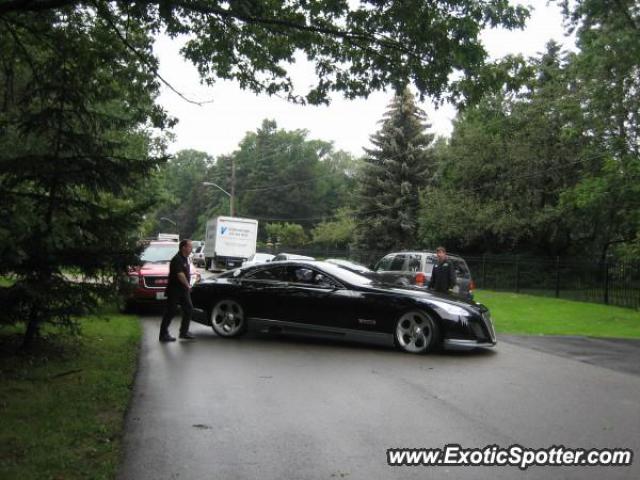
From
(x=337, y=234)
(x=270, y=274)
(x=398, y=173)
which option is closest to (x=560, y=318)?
(x=270, y=274)

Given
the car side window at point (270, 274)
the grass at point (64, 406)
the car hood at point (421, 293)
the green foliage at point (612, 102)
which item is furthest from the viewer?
the green foliage at point (612, 102)

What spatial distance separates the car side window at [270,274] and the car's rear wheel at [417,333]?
230 centimetres

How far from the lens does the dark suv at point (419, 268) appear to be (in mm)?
18172

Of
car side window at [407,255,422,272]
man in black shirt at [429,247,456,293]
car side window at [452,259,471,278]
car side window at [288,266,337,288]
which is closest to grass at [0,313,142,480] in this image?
car side window at [288,266,337,288]

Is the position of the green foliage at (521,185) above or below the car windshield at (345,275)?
above

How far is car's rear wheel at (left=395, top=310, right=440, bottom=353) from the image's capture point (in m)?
9.73

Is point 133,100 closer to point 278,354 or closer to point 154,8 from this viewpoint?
point 154,8

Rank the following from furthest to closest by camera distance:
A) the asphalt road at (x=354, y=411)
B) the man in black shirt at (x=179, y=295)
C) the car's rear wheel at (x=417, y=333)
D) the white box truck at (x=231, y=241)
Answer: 1. the white box truck at (x=231, y=241)
2. the man in black shirt at (x=179, y=295)
3. the car's rear wheel at (x=417, y=333)
4. the asphalt road at (x=354, y=411)

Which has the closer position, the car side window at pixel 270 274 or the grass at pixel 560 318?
the car side window at pixel 270 274

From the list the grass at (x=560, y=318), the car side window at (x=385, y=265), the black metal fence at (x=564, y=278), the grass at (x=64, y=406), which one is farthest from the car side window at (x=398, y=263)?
the grass at (x=64, y=406)

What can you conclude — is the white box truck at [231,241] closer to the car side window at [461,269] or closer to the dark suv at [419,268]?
the dark suv at [419,268]

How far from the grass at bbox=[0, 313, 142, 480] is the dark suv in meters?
10.3

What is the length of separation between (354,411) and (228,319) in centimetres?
544

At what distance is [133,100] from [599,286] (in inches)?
692
